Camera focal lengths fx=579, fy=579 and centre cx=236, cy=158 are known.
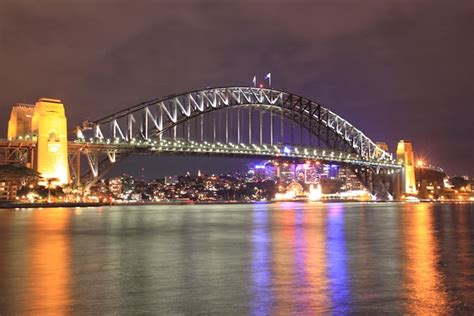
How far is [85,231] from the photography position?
75.5 ft

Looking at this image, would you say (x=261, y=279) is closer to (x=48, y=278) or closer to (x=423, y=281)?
(x=423, y=281)

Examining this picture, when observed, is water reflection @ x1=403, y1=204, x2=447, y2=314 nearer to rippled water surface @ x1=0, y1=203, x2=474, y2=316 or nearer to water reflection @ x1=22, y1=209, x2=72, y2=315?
rippled water surface @ x1=0, y1=203, x2=474, y2=316

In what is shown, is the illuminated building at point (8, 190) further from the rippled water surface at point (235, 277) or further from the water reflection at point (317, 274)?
the water reflection at point (317, 274)

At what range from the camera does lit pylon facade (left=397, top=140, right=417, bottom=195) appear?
329ft

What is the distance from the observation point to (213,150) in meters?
69.6

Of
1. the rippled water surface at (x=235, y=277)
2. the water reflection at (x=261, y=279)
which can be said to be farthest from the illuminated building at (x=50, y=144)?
the water reflection at (x=261, y=279)

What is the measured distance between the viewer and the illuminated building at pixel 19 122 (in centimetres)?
6178

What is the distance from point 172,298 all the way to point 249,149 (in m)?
65.5

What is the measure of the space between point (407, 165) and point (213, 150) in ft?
150

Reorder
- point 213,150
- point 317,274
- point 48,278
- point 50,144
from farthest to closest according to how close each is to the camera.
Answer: point 213,150 < point 50,144 < point 317,274 < point 48,278

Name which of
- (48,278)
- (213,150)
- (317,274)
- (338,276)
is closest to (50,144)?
(213,150)

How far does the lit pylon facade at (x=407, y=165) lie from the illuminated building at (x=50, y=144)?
61218mm

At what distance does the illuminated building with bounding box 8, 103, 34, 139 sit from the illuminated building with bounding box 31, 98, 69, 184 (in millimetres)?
2122

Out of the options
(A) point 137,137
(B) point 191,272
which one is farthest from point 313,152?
(B) point 191,272
